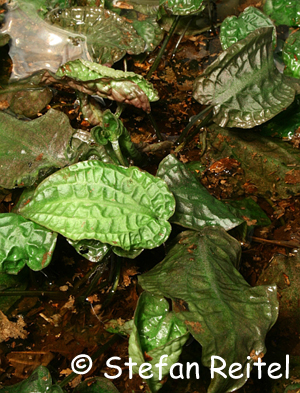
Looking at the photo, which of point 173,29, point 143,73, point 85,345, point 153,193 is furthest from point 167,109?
point 85,345

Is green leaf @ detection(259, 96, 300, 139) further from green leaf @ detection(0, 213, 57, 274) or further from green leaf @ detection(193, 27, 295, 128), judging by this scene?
green leaf @ detection(0, 213, 57, 274)

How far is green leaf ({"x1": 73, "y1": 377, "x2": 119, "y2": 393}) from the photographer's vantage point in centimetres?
134

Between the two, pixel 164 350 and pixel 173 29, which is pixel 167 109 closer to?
pixel 173 29

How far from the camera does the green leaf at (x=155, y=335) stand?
116 centimetres

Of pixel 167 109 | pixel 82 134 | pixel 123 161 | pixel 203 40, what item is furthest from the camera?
pixel 203 40

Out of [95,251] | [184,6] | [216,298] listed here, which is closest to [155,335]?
[216,298]

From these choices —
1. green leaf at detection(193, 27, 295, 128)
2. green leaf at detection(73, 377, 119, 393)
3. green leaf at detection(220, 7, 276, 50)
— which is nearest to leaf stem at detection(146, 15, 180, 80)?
green leaf at detection(220, 7, 276, 50)

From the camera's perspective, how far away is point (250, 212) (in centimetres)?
162

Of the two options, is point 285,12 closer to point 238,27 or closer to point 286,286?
point 238,27

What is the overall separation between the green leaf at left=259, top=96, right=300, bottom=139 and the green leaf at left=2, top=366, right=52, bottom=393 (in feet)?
4.61

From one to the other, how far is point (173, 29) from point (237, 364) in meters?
1.67

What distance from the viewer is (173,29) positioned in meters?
2.02

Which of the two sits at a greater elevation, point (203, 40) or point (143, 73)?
point (203, 40)

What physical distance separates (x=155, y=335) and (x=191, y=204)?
499 millimetres
